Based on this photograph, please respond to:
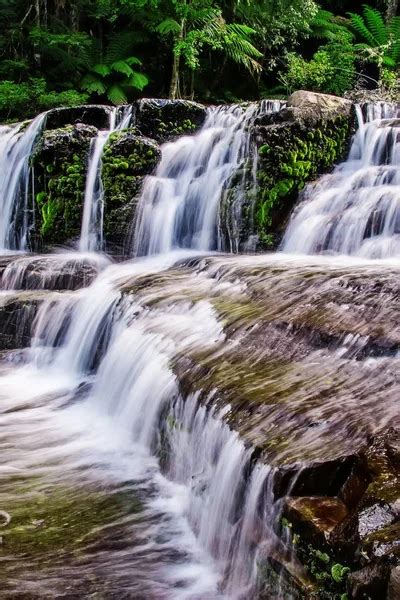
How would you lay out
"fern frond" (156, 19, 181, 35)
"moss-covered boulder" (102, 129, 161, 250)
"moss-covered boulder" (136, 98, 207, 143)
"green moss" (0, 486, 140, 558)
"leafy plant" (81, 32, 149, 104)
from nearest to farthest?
1. "green moss" (0, 486, 140, 558)
2. "moss-covered boulder" (102, 129, 161, 250)
3. "moss-covered boulder" (136, 98, 207, 143)
4. "fern frond" (156, 19, 181, 35)
5. "leafy plant" (81, 32, 149, 104)

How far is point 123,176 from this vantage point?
29.8 feet

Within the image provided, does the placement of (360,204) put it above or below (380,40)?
below

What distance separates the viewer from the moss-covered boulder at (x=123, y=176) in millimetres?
8898

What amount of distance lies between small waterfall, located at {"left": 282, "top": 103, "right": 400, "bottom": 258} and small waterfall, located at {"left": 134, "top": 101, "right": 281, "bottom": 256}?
1.28m

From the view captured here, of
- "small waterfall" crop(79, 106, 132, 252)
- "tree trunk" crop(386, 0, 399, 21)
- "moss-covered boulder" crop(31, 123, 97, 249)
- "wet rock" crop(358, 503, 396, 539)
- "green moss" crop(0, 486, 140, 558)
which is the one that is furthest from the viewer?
"tree trunk" crop(386, 0, 399, 21)

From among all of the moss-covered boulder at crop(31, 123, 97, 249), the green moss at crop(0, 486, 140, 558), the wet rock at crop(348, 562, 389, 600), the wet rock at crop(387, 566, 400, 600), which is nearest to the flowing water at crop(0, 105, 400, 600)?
the green moss at crop(0, 486, 140, 558)

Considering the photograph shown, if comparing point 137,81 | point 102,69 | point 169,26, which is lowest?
point 137,81

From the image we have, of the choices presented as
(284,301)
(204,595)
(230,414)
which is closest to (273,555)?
(204,595)

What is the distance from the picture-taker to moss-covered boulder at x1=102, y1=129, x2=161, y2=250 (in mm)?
8898

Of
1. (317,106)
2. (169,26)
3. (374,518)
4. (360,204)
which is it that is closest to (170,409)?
(374,518)

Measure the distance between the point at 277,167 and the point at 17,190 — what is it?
14.7 feet

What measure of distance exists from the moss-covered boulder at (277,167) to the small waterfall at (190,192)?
0.24 metres

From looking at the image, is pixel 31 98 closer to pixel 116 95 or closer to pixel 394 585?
pixel 116 95

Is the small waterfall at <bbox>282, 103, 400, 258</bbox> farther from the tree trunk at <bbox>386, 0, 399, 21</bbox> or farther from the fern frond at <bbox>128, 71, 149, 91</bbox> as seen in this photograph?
the tree trunk at <bbox>386, 0, 399, 21</bbox>
